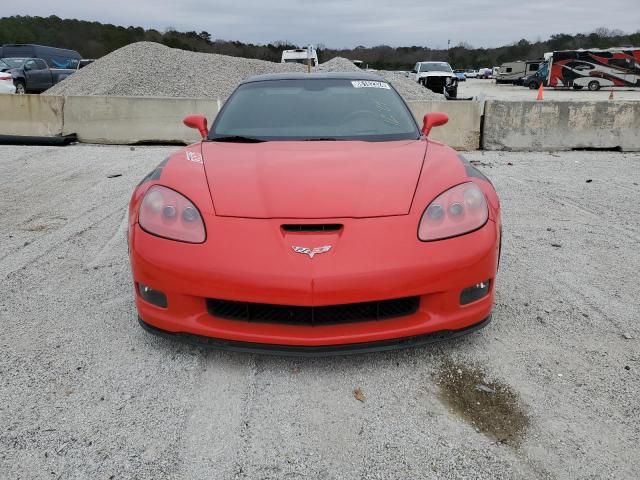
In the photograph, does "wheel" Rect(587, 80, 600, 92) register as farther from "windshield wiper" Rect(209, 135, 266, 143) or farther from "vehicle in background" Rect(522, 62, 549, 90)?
"windshield wiper" Rect(209, 135, 266, 143)

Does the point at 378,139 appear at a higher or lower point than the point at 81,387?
higher

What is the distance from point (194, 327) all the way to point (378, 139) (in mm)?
1730

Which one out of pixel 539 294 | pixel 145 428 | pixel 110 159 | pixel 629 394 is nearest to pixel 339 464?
pixel 145 428

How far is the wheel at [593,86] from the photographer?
3797 cm

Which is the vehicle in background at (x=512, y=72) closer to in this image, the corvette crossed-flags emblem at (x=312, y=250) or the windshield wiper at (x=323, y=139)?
the windshield wiper at (x=323, y=139)

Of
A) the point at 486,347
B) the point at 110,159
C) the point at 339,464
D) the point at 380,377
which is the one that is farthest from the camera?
the point at 110,159

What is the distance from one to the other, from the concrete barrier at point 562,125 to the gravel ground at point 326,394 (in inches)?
216

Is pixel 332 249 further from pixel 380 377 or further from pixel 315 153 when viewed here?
pixel 315 153

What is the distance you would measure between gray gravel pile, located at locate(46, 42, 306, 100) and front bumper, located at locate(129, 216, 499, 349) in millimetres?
11691

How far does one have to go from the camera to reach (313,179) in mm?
2537

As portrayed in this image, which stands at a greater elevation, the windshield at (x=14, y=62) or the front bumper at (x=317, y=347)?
the windshield at (x=14, y=62)

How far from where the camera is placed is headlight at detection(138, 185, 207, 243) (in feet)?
7.61

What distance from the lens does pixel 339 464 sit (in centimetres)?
181

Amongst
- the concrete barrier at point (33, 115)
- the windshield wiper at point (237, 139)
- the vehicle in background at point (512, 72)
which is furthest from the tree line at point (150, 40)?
the windshield wiper at point (237, 139)
